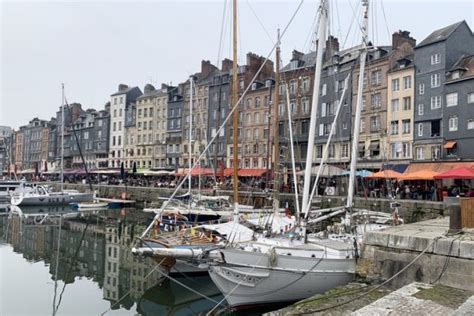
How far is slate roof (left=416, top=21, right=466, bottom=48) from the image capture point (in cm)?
4009

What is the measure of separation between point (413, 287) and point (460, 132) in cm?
3196

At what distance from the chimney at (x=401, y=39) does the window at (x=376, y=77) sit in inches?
118

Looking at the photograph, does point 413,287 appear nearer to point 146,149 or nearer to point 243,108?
point 243,108

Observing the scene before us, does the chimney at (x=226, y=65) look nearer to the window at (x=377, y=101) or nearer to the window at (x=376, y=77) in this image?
the window at (x=376, y=77)

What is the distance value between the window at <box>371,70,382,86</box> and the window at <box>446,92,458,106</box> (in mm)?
8147

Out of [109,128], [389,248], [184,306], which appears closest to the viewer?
[389,248]

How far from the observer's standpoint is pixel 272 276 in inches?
461

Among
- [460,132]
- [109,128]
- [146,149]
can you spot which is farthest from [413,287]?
[109,128]

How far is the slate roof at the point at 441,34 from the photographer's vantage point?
4009cm

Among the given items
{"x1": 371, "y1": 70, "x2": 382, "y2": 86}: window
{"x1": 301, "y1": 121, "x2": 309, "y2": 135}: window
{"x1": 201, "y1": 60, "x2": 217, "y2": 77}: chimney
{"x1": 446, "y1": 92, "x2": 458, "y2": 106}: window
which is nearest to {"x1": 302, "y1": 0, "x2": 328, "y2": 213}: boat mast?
{"x1": 446, "y1": 92, "x2": 458, "y2": 106}: window

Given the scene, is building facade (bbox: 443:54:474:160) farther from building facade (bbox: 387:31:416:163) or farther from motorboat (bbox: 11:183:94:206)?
motorboat (bbox: 11:183:94:206)

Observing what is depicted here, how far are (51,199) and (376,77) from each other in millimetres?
36899

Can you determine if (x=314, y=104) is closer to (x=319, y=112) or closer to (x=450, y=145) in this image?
(x=450, y=145)

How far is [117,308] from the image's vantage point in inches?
557
